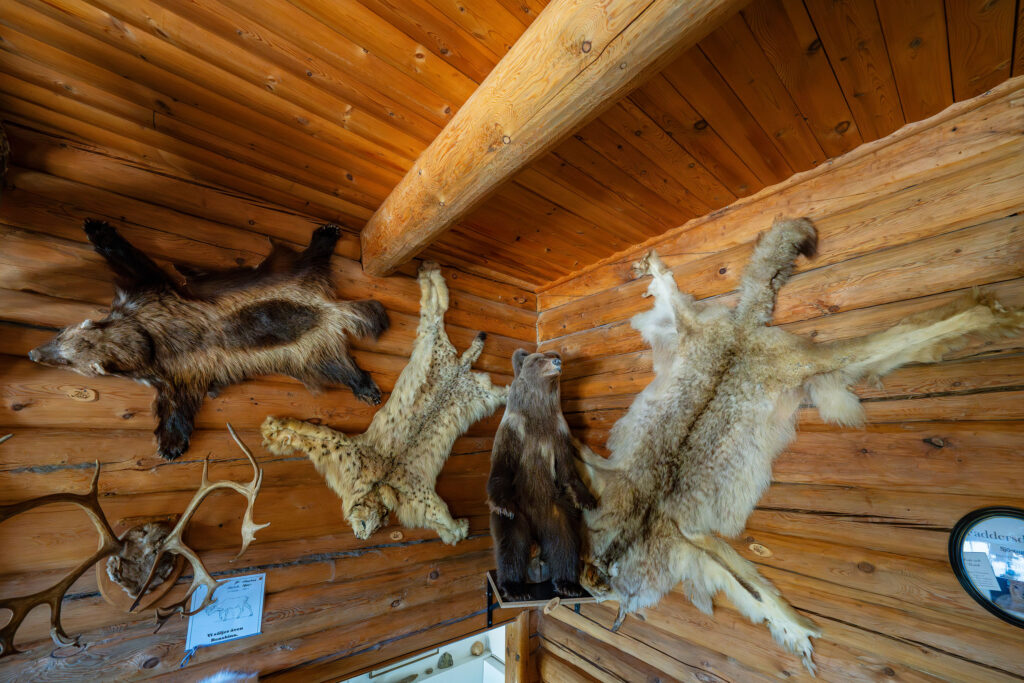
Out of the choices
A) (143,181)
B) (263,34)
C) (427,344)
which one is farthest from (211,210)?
(427,344)

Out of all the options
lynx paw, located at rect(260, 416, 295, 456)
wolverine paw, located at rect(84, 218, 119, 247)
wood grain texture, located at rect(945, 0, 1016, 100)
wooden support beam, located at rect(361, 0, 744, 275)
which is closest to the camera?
wooden support beam, located at rect(361, 0, 744, 275)

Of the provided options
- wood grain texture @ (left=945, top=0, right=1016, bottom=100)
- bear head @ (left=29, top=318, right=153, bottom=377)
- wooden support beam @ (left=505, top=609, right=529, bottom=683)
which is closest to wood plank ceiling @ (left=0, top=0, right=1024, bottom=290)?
wood grain texture @ (left=945, top=0, right=1016, bottom=100)

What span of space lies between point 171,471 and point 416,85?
190cm

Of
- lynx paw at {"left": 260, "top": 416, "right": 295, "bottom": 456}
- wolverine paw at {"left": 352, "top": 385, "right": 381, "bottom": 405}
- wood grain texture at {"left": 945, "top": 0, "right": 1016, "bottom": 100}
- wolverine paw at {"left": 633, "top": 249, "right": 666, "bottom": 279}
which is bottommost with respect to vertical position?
lynx paw at {"left": 260, "top": 416, "right": 295, "bottom": 456}

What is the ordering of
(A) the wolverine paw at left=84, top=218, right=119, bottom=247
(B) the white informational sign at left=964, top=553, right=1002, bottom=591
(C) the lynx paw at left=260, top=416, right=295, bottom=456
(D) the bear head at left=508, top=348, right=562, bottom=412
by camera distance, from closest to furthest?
(B) the white informational sign at left=964, top=553, right=1002, bottom=591 < (A) the wolverine paw at left=84, top=218, right=119, bottom=247 < (C) the lynx paw at left=260, top=416, right=295, bottom=456 < (D) the bear head at left=508, top=348, right=562, bottom=412

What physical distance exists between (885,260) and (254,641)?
3258 mm

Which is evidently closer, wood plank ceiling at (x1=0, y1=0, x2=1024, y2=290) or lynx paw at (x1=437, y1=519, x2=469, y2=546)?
wood plank ceiling at (x1=0, y1=0, x2=1024, y2=290)

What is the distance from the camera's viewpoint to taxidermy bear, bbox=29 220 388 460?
1.50m

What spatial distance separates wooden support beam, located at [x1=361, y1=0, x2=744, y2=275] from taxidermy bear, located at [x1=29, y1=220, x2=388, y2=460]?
0.93 meters

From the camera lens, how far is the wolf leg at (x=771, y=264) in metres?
1.72

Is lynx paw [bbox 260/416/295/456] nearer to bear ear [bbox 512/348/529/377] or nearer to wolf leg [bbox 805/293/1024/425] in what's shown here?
Result: bear ear [bbox 512/348/529/377]

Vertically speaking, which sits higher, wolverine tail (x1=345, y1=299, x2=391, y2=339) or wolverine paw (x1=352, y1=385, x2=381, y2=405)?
wolverine tail (x1=345, y1=299, x2=391, y2=339)

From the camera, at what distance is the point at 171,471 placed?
157 centimetres

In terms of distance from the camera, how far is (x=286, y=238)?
2.02 meters
